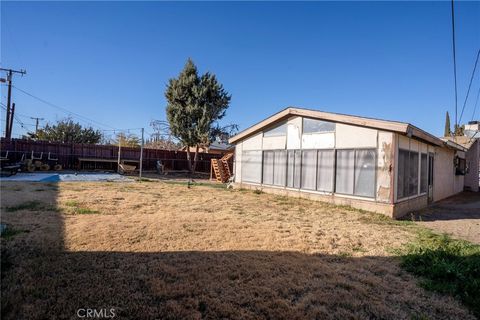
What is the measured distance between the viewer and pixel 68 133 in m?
30.5

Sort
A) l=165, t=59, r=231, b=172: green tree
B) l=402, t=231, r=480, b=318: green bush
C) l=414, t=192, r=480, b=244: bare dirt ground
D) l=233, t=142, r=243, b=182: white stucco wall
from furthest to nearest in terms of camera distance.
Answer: l=165, t=59, r=231, b=172: green tree < l=233, t=142, r=243, b=182: white stucco wall < l=414, t=192, r=480, b=244: bare dirt ground < l=402, t=231, r=480, b=318: green bush

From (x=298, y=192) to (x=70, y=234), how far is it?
799 cm

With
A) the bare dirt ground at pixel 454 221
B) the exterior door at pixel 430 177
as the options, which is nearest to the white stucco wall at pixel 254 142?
the bare dirt ground at pixel 454 221

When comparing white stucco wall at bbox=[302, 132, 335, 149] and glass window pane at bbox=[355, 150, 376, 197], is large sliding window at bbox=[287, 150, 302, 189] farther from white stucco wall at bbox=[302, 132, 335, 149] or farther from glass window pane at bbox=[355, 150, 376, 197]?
glass window pane at bbox=[355, 150, 376, 197]

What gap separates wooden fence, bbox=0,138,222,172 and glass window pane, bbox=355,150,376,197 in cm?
1788

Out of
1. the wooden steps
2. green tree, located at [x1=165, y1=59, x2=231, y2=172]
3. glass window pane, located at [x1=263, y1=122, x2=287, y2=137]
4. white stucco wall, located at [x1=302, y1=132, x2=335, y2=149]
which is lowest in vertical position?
the wooden steps

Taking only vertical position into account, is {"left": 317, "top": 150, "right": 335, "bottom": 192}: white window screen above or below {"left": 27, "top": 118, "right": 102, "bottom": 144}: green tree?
below

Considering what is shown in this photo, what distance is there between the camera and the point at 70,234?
458cm

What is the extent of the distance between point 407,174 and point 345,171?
193cm

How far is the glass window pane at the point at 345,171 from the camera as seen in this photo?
909 cm

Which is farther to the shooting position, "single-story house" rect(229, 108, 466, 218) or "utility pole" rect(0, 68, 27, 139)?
"utility pole" rect(0, 68, 27, 139)

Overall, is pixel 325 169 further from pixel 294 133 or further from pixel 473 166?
pixel 473 166

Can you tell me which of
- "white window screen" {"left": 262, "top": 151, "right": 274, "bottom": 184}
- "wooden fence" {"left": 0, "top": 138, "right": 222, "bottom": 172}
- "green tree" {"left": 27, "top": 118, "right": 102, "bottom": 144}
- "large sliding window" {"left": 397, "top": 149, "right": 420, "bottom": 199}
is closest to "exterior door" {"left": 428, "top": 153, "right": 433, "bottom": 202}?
"large sliding window" {"left": 397, "top": 149, "right": 420, "bottom": 199}

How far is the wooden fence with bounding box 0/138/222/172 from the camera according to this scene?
58.6 ft
